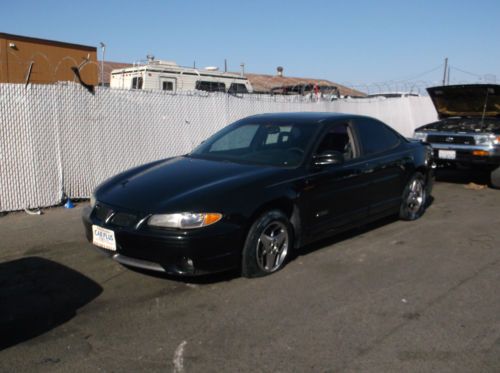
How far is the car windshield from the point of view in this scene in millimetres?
5297

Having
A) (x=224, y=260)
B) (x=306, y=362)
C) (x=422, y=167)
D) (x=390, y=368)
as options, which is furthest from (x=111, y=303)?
(x=422, y=167)

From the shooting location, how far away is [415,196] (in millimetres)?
7020

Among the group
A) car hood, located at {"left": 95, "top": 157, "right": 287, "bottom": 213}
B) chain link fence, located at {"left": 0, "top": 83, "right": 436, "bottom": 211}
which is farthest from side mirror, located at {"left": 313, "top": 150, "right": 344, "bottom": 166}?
chain link fence, located at {"left": 0, "top": 83, "right": 436, "bottom": 211}

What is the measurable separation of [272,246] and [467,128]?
6.89 meters

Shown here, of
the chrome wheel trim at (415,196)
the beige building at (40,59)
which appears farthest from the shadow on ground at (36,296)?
the beige building at (40,59)

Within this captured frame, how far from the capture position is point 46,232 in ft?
20.9

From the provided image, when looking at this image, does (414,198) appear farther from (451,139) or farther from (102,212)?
(102,212)

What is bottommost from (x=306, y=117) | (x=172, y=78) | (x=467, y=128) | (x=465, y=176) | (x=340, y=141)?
(x=465, y=176)

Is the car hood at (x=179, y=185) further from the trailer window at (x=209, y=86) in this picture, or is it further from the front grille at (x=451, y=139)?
the trailer window at (x=209, y=86)

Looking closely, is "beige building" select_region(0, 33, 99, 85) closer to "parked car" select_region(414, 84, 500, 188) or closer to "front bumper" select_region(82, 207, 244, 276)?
"parked car" select_region(414, 84, 500, 188)

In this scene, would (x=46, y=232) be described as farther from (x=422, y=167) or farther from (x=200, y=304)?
(x=422, y=167)

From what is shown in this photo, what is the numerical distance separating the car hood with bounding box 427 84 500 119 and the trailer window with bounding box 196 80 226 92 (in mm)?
6454

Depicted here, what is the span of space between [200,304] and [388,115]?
13.5m

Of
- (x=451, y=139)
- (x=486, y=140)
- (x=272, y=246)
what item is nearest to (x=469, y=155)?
(x=486, y=140)
